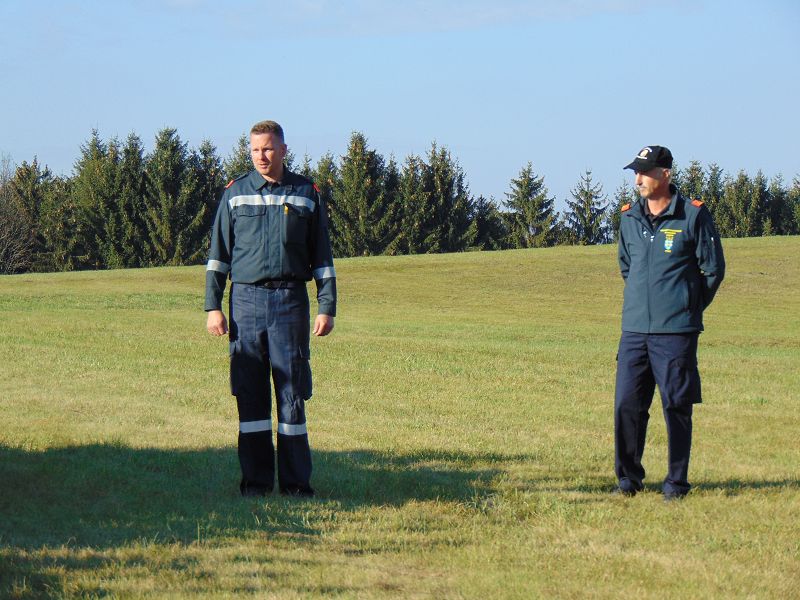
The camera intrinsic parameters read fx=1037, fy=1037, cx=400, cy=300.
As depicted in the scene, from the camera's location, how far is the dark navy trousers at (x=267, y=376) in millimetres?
6438

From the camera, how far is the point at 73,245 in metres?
65.1

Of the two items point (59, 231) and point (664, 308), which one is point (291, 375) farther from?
point (59, 231)

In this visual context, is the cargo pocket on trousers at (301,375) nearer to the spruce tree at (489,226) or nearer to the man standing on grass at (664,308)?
the man standing on grass at (664,308)

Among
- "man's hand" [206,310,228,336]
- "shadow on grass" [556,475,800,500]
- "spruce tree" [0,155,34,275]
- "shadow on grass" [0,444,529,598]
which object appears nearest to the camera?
"shadow on grass" [0,444,529,598]

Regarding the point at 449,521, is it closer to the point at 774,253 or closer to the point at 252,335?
the point at 252,335

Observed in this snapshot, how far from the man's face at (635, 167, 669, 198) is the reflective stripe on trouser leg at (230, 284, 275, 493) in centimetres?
255

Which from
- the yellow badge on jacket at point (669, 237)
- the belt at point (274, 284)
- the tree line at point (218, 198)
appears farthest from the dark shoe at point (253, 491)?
the tree line at point (218, 198)

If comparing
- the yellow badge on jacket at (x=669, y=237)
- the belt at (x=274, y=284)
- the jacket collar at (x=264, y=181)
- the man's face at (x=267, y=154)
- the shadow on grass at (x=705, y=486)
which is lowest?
the shadow on grass at (x=705, y=486)

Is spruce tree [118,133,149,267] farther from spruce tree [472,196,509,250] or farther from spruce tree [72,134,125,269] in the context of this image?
spruce tree [472,196,509,250]

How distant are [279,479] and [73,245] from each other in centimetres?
6195

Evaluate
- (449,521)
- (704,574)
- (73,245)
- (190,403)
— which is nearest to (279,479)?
(449,521)

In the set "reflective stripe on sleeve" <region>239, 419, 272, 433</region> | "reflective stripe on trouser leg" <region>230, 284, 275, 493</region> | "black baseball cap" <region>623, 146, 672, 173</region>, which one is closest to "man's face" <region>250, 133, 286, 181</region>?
"reflective stripe on trouser leg" <region>230, 284, 275, 493</region>

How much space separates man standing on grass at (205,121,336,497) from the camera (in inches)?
253

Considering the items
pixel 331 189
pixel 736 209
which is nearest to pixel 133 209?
pixel 331 189
